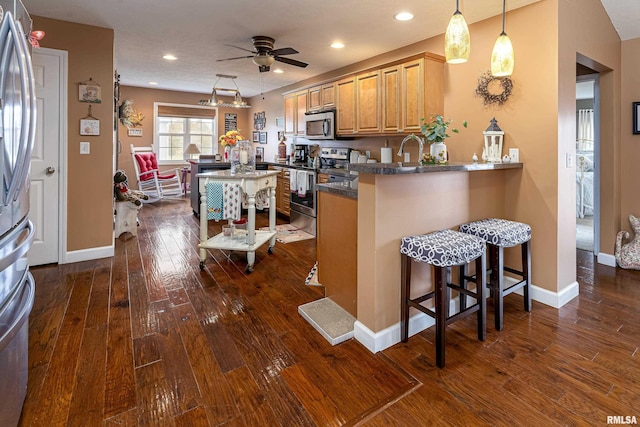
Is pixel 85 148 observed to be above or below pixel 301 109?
Result: below

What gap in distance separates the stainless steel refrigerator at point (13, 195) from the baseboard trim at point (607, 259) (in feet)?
14.8

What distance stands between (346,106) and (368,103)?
0.47 meters

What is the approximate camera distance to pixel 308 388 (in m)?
1.69

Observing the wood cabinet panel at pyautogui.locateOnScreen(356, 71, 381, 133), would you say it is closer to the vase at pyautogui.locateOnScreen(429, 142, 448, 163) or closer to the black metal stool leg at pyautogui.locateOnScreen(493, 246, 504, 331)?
the vase at pyautogui.locateOnScreen(429, 142, 448, 163)

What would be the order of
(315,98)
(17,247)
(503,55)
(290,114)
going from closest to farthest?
(17,247)
(503,55)
(315,98)
(290,114)

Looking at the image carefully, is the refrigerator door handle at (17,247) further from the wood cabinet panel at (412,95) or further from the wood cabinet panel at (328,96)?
the wood cabinet panel at (328,96)

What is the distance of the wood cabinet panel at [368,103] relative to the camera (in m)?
4.05

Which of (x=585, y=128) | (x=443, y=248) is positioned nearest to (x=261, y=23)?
(x=443, y=248)

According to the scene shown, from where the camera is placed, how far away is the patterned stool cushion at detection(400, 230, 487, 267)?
6.05ft

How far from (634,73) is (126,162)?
829 cm

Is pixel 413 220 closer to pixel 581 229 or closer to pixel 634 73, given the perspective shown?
pixel 634 73

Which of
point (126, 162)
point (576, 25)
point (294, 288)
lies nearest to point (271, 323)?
point (294, 288)

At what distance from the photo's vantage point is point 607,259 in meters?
3.48

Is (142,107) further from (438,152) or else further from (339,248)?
(438,152)
